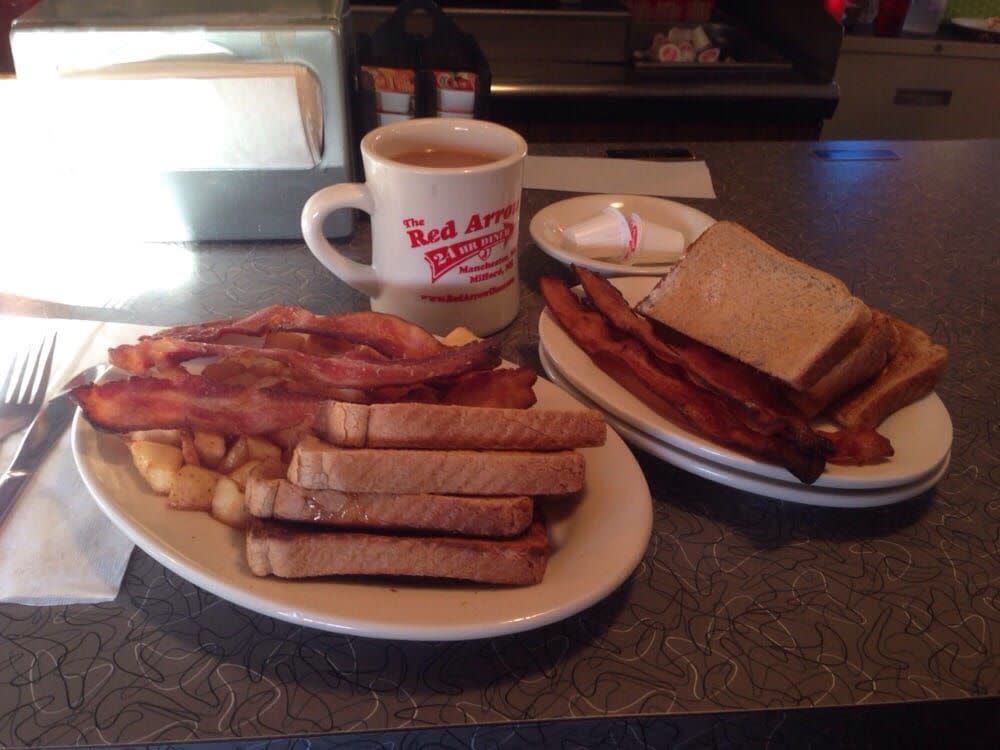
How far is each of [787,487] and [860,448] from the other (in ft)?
0.25

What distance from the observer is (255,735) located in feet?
1.75

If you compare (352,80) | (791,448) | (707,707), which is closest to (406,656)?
(707,707)

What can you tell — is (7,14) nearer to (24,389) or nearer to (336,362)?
(24,389)

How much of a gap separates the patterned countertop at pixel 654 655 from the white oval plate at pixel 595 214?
38 centimetres

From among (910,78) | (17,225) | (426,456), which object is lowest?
(910,78)

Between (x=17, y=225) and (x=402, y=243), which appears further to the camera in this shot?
(x=17, y=225)

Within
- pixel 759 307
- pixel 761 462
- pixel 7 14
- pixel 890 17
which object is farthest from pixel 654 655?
pixel 890 17

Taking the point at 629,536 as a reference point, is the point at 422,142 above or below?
above

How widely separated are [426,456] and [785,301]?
461mm

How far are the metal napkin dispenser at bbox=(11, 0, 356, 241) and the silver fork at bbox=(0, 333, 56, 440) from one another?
32 cm

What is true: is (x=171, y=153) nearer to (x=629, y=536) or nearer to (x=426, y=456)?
(x=426, y=456)

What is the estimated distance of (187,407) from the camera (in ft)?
2.15

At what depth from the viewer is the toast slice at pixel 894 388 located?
2.48ft

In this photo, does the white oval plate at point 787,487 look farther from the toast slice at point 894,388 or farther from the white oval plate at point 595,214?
the white oval plate at point 595,214
